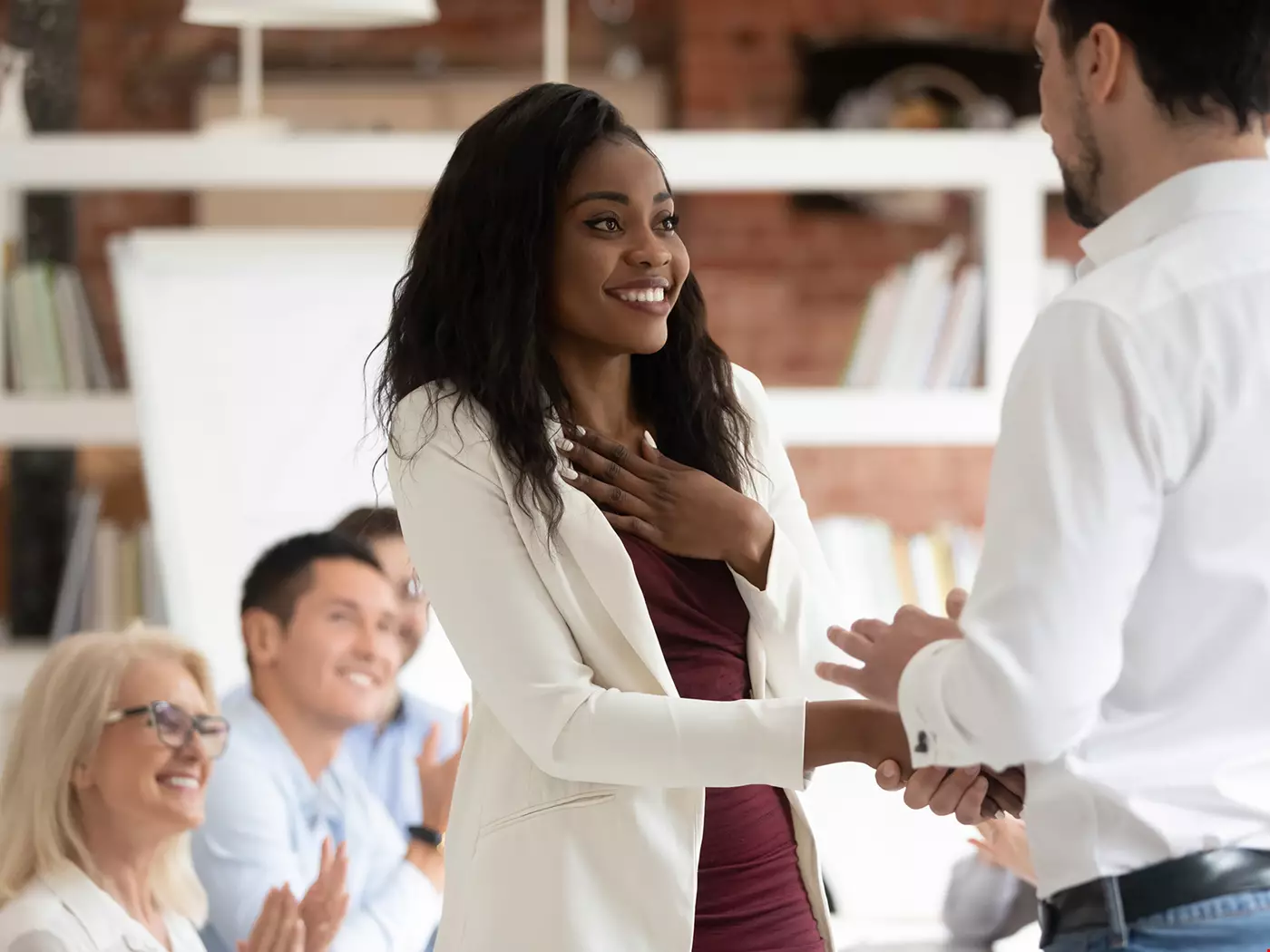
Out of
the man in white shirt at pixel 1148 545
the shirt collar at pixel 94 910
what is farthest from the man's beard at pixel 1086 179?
the shirt collar at pixel 94 910

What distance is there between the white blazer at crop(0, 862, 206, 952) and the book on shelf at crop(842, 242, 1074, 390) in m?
2.06

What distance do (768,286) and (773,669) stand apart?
388 centimetres

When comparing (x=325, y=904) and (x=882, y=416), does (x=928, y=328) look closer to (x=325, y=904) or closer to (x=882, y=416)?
(x=882, y=416)

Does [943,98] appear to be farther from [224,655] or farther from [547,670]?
[547,670]

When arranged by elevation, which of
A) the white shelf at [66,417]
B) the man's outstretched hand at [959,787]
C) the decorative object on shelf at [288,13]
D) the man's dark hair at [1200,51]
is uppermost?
the decorative object on shelf at [288,13]

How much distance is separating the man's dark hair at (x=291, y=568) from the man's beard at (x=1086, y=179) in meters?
2.08

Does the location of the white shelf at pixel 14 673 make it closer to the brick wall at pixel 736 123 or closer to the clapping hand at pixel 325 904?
the clapping hand at pixel 325 904

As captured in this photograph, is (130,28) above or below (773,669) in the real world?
above

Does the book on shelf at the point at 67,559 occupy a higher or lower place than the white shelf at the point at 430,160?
lower

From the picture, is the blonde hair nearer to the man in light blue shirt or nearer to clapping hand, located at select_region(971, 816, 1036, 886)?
the man in light blue shirt

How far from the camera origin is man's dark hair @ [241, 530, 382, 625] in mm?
3193

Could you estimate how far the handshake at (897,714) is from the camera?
1404mm

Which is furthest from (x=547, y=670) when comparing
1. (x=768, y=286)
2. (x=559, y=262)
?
(x=768, y=286)

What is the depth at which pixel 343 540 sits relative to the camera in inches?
127
